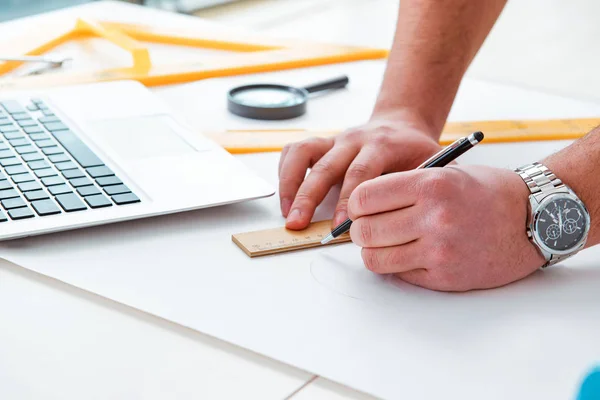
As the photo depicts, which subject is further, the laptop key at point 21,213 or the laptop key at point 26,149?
the laptop key at point 26,149

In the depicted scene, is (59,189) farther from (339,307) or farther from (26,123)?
(339,307)

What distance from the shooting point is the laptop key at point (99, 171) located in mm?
1032

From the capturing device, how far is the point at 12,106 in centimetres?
127

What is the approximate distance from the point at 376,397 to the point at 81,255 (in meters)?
0.40

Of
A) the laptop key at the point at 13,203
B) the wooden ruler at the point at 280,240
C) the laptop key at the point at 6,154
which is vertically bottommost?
the wooden ruler at the point at 280,240

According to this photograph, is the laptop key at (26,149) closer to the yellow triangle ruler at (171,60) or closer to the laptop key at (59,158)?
the laptop key at (59,158)

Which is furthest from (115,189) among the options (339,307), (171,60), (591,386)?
(171,60)

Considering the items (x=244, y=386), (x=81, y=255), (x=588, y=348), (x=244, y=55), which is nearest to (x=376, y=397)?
(x=244, y=386)

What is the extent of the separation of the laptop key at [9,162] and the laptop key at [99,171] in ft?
0.34

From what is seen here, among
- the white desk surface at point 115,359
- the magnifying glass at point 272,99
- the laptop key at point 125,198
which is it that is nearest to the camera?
the white desk surface at point 115,359

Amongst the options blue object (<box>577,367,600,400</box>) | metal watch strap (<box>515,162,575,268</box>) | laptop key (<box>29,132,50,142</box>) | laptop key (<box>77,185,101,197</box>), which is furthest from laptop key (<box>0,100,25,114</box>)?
blue object (<box>577,367,600,400</box>)

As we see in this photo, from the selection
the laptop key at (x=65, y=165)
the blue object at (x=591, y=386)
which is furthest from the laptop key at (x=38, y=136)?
the blue object at (x=591, y=386)

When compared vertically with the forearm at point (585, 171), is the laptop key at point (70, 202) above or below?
below

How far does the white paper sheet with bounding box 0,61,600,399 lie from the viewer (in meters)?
0.73
